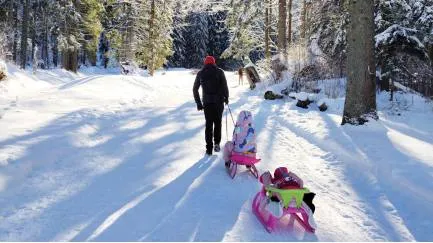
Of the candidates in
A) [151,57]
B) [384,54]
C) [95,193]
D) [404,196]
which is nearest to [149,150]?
[95,193]

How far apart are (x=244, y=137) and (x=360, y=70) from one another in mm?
5029

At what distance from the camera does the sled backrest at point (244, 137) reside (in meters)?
8.04

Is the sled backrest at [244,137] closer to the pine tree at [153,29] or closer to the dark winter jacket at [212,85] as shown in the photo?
the dark winter jacket at [212,85]

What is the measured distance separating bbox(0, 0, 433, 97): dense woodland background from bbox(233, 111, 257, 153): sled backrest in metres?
8.87

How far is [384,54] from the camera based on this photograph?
1567 cm

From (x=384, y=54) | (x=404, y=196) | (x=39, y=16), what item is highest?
(x=39, y=16)

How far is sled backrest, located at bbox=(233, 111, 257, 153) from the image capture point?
8039 millimetres

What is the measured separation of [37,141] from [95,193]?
10.4 feet

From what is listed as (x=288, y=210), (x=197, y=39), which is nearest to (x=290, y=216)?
(x=288, y=210)

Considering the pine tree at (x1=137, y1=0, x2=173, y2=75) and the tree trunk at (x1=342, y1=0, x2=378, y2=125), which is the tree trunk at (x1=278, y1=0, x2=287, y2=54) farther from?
the pine tree at (x1=137, y1=0, x2=173, y2=75)

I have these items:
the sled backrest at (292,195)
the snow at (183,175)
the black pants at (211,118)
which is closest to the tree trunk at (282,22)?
the snow at (183,175)

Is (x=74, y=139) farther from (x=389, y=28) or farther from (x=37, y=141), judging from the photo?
(x=389, y=28)

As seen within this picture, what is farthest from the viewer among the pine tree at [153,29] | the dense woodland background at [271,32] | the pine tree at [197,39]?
the pine tree at [197,39]

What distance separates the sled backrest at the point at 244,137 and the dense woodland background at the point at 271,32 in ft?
29.1
